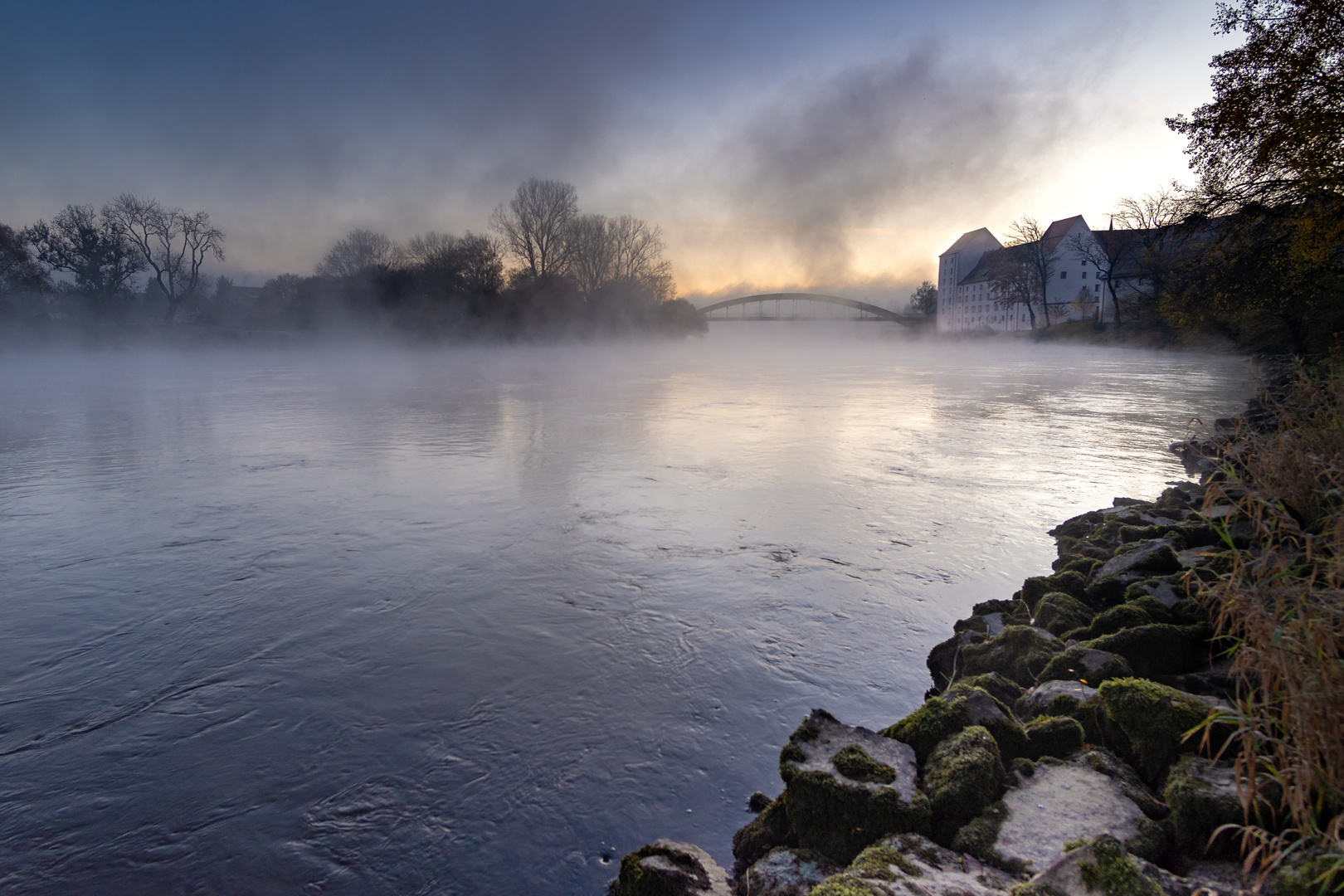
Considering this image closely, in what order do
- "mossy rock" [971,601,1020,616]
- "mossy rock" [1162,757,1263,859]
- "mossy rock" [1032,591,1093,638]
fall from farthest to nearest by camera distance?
"mossy rock" [971,601,1020,616]
"mossy rock" [1032,591,1093,638]
"mossy rock" [1162,757,1263,859]

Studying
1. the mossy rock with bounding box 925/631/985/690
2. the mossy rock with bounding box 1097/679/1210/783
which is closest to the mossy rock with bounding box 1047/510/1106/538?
the mossy rock with bounding box 925/631/985/690

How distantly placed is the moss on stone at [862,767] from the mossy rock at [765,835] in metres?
0.25

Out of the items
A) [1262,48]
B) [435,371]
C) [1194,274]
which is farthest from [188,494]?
[435,371]

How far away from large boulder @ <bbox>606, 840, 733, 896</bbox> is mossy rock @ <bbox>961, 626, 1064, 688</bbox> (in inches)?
→ 84.9

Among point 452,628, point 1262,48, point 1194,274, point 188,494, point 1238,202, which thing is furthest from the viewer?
point 1194,274

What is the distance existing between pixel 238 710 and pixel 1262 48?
18.1 metres

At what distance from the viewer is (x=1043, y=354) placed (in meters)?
46.1

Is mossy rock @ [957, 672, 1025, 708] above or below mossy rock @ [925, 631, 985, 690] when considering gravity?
above

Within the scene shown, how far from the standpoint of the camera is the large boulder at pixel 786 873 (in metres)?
2.41

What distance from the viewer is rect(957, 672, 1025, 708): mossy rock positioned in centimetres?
360

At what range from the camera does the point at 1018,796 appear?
272cm

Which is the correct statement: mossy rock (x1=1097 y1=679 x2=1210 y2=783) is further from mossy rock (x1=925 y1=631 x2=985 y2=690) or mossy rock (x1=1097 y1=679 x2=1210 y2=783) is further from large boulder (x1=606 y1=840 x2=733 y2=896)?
large boulder (x1=606 y1=840 x2=733 y2=896)

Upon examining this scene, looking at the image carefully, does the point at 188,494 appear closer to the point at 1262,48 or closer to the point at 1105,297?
the point at 1262,48

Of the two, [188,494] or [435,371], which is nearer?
[188,494]
